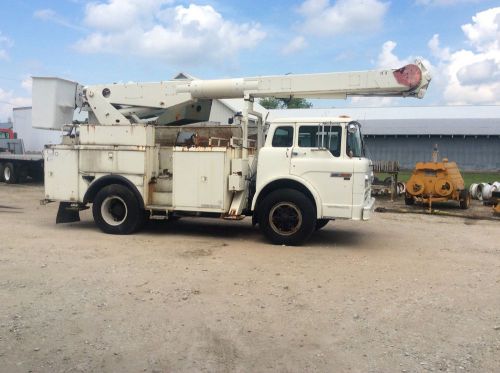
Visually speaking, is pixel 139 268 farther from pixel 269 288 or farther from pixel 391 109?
pixel 391 109

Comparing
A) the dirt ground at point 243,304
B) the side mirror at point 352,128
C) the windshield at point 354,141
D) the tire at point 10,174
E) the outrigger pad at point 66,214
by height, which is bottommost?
the dirt ground at point 243,304

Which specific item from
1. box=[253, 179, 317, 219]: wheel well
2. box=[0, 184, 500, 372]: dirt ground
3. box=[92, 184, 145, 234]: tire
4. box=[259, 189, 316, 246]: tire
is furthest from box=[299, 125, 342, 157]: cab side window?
box=[92, 184, 145, 234]: tire

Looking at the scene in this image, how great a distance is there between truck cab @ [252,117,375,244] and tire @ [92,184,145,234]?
253 cm

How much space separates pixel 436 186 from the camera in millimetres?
16219

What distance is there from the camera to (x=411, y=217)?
14398 millimetres

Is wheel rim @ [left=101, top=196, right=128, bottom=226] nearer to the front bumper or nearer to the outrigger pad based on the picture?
the outrigger pad

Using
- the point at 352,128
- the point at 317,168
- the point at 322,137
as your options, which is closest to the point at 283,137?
the point at 322,137

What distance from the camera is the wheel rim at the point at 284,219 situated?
9.52m

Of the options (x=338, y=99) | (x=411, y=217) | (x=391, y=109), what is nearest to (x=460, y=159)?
(x=391, y=109)

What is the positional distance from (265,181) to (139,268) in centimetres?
310

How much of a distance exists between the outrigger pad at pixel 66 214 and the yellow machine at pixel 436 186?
10408mm

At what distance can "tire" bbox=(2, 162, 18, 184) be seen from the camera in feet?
77.2

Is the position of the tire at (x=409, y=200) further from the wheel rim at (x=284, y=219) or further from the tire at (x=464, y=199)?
the wheel rim at (x=284, y=219)

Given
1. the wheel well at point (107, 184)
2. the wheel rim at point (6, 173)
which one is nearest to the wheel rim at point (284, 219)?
the wheel well at point (107, 184)
